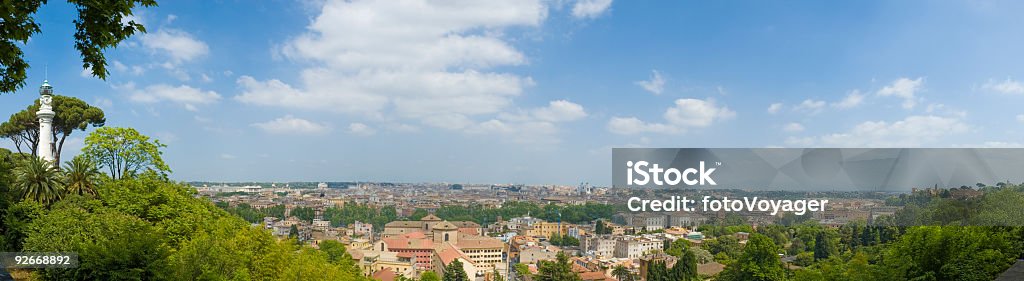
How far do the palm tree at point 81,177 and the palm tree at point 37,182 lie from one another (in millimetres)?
440

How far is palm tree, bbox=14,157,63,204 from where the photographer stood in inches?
522

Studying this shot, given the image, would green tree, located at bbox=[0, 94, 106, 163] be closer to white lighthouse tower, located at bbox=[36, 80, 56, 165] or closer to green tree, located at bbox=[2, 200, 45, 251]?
white lighthouse tower, located at bbox=[36, 80, 56, 165]

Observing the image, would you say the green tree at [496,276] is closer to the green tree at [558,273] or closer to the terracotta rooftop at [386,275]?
the terracotta rooftop at [386,275]

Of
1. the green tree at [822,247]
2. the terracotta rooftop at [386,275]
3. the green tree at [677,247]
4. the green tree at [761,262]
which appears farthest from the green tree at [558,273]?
the green tree at [761,262]

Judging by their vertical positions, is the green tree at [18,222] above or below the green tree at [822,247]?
above

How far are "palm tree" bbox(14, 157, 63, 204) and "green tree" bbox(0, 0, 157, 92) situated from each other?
11.9 metres

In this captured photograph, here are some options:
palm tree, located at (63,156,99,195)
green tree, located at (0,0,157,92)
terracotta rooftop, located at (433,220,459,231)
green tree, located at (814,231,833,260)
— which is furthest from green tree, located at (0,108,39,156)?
terracotta rooftop, located at (433,220,459,231)

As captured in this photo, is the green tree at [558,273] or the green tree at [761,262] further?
the green tree at [558,273]

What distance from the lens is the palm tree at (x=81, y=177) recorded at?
14320 millimetres

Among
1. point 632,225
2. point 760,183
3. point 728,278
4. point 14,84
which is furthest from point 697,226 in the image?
point 14,84

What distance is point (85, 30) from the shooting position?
137 inches

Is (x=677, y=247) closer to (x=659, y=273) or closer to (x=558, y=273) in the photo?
(x=659, y=273)

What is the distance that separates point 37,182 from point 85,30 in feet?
41.1

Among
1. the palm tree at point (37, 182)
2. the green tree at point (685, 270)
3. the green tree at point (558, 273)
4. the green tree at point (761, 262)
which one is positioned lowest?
the green tree at point (558, 273)
